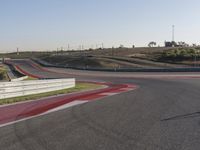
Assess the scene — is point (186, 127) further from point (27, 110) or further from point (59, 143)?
point (27, 110)

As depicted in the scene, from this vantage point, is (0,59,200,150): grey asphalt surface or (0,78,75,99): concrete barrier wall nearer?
(0,59,200,150): grey asphalt surface

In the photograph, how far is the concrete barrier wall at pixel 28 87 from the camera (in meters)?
14.7

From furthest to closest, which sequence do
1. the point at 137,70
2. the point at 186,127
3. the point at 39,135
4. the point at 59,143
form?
the point at 137,70, the point at 186,127, the point at 39,135, the point at 59,143

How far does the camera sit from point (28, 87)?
16.5 metres

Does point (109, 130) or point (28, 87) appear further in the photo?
point (28, 87)

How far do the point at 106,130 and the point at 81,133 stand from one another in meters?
0.56

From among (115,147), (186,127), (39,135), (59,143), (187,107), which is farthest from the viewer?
(187,107)

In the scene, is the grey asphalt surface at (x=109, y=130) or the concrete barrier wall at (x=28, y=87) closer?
the grey asphalt surface at (x=109, y=130)

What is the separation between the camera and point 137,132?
6844 millimetres

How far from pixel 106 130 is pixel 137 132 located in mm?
669

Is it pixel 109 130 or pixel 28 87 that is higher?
pixel 109 130

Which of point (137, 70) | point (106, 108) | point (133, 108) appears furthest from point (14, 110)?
point (137, 70)

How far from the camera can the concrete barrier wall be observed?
14727 mm

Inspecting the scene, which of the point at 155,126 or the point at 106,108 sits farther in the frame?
the point at 106,108
